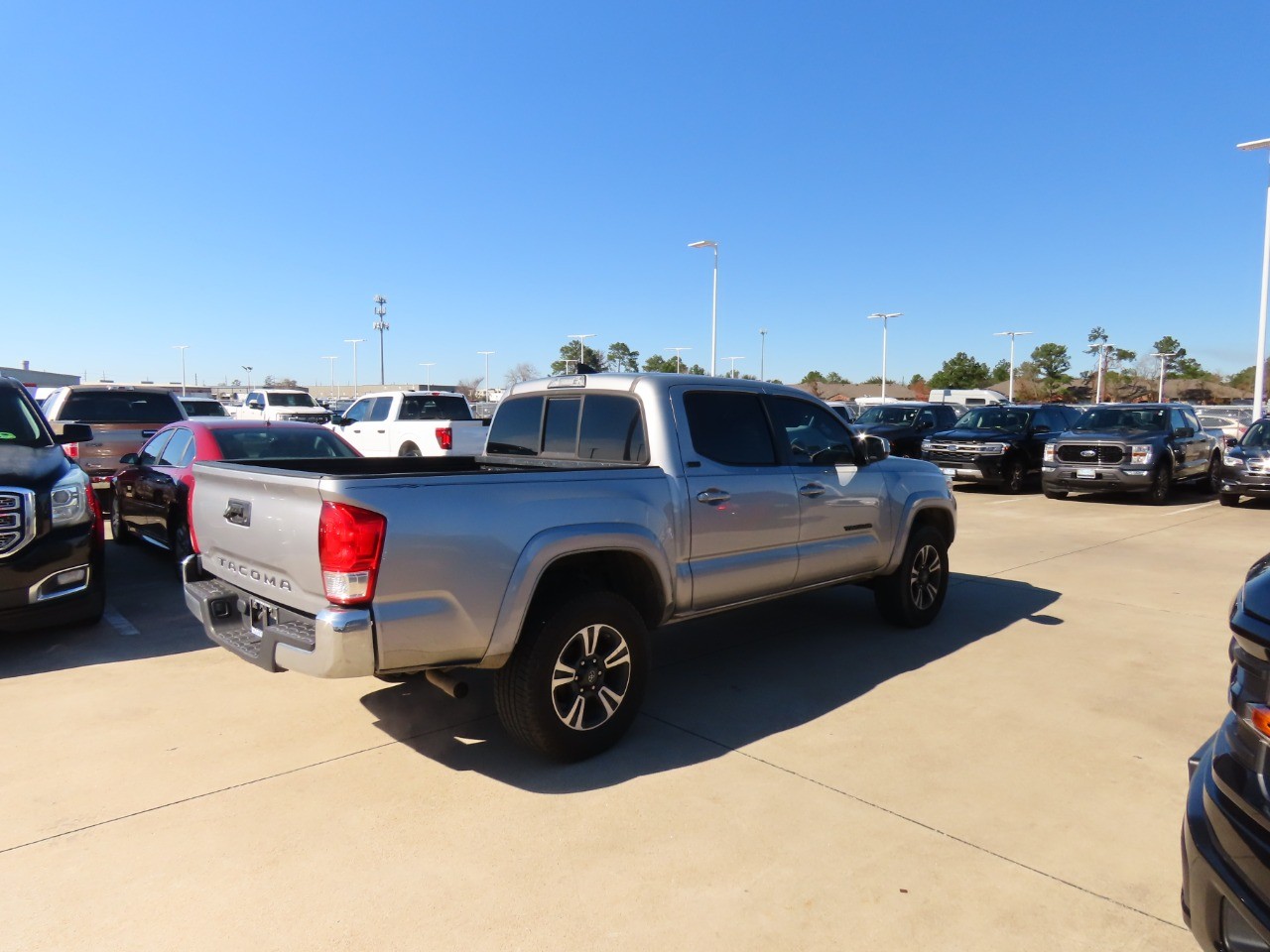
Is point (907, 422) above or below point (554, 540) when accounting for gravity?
above

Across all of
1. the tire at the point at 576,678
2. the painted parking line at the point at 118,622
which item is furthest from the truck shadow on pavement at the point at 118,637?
the tire at the point at 576,678

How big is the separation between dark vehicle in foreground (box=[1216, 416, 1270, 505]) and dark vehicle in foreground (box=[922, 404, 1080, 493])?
3212 millimetres

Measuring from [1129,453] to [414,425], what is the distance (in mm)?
12998

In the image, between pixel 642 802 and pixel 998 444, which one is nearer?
pixel 642 802

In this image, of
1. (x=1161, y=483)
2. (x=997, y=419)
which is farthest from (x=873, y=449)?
(x=997, y=419)

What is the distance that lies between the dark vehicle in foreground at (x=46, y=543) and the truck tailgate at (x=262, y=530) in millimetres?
1996

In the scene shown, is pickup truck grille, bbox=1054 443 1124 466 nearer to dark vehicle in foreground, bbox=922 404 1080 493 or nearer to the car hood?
dark vehicle in foreground, bbox=922 404 1080 493

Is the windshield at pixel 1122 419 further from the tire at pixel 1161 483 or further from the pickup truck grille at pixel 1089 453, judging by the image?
the pickup truck grille at pixel 1089 453

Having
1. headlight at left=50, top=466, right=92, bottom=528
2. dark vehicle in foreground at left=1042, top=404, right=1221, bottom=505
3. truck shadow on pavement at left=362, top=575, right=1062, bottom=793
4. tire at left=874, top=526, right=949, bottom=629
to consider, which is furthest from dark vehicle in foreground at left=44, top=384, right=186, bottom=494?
dark vehicle in foreground at left=1042, top=404, right=1221, bottom=505

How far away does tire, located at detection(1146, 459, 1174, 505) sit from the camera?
14.9 m

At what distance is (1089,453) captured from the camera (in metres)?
15.3

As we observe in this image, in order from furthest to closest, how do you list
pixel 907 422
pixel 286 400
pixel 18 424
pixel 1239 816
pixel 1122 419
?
pixel 286 400
pixel 907 422
pixel 1122 419
pixel 18 424
pixel 1239 816

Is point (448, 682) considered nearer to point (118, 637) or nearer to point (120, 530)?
point (118, 637)

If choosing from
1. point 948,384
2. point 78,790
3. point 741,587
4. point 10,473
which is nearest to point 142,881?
point 78,790
